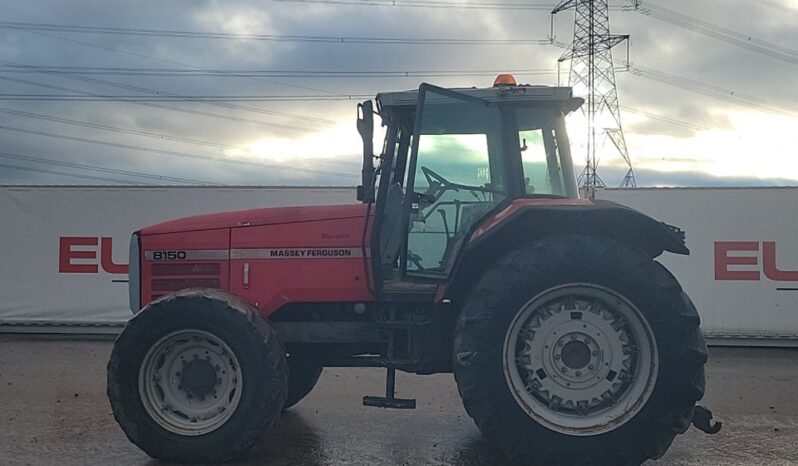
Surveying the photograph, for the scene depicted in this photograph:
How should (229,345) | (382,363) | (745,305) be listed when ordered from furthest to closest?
(745,305) → (382,363) → (229,345)

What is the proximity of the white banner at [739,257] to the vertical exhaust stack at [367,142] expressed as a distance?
713 cm

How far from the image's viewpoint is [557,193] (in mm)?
5383

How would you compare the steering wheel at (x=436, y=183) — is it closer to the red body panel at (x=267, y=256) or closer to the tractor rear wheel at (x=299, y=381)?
the red body panel at (x=267, y=256)

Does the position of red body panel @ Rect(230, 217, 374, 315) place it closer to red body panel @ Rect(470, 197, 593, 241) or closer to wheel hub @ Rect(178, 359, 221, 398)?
wheel hub @ Rect(178, 359, 221, 398)

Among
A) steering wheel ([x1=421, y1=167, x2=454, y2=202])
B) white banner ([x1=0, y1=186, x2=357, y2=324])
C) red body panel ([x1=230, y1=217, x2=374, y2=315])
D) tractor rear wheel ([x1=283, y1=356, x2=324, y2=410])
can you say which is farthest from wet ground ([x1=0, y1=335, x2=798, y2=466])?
white banner ([x1=0, y1=186, x2=357, y2=324])

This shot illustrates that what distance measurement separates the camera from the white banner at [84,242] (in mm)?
11836

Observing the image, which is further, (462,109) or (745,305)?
(745,305)

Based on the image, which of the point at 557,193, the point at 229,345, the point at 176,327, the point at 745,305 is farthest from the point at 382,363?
the point at 745,305

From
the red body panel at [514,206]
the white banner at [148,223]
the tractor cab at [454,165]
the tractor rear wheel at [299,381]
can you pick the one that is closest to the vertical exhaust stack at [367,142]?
the tractor cab at [454,165]

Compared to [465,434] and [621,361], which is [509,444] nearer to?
[621,361]

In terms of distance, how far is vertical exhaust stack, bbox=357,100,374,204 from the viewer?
5.08m

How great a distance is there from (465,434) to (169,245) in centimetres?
282

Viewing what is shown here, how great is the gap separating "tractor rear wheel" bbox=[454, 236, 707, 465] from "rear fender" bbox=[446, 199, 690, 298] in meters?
0.18

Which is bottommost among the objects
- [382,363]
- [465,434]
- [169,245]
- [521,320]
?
[465,434]
